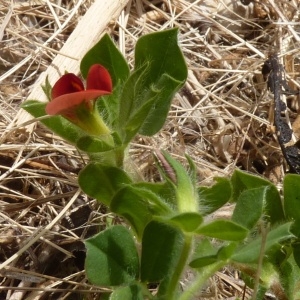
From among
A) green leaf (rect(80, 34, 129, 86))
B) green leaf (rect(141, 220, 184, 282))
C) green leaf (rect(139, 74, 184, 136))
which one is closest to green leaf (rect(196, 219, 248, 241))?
green leaf (rect(141, 220, 184, 282))

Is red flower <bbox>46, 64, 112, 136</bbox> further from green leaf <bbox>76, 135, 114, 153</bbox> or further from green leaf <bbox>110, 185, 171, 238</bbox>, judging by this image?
green leaf <bbox>110, 185, 171, 238</bbox>

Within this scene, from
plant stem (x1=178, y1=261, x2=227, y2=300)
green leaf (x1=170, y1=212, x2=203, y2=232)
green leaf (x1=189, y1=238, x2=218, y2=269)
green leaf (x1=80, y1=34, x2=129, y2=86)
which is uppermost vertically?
green leaf (x1=80, y1=34, x2=129, y2=86)

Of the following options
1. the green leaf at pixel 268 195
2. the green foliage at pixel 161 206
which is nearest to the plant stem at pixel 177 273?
the green foliage at pixel 161 206

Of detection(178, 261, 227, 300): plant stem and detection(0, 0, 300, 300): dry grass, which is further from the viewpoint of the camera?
detection(0, 0, 300, 300): dry grass

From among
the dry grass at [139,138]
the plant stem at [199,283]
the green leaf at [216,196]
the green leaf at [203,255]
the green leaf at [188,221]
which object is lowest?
the dry grass at [139,138]

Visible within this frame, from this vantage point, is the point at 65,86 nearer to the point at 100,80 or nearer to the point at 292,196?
the point at 100,80

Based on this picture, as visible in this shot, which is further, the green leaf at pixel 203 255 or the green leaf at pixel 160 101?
the green leaf at pixel 160 101

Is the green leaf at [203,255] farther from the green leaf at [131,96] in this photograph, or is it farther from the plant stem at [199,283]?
the green leaf at [131,96]
